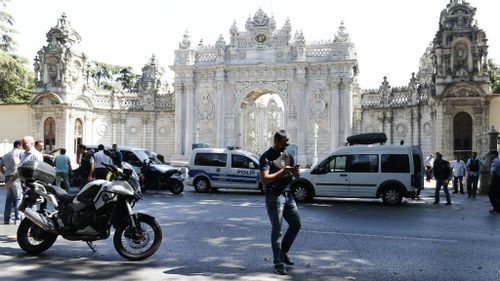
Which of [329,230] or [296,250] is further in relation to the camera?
[329,230]

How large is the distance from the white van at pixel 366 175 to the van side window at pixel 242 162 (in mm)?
3868

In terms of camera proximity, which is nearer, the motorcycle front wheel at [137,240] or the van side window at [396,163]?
the motorcycle front wheel at [137,240]

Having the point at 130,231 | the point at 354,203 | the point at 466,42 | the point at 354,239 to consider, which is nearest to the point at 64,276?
the point at 130,231

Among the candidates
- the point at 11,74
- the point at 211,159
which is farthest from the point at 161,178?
the point at 11,74

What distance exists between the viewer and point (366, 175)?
51.9 ft

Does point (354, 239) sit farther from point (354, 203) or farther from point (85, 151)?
point (85, 151)

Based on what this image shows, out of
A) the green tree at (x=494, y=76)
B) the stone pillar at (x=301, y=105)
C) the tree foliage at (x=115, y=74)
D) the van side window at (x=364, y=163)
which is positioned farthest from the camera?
the tree foliage at (x=115, y=74)

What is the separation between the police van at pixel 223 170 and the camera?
64.5ft

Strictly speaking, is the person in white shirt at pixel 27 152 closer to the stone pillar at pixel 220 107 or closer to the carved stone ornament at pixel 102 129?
the stone pillar at pixel 220 107

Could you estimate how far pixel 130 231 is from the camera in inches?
289

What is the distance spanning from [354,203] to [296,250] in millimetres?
8549

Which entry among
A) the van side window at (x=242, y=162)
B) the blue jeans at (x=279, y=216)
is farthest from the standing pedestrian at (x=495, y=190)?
the blue jeans at (x=279, y=216)

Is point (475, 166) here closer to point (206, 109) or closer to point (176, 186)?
point (176, 186)

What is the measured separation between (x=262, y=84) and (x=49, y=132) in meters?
16.4
